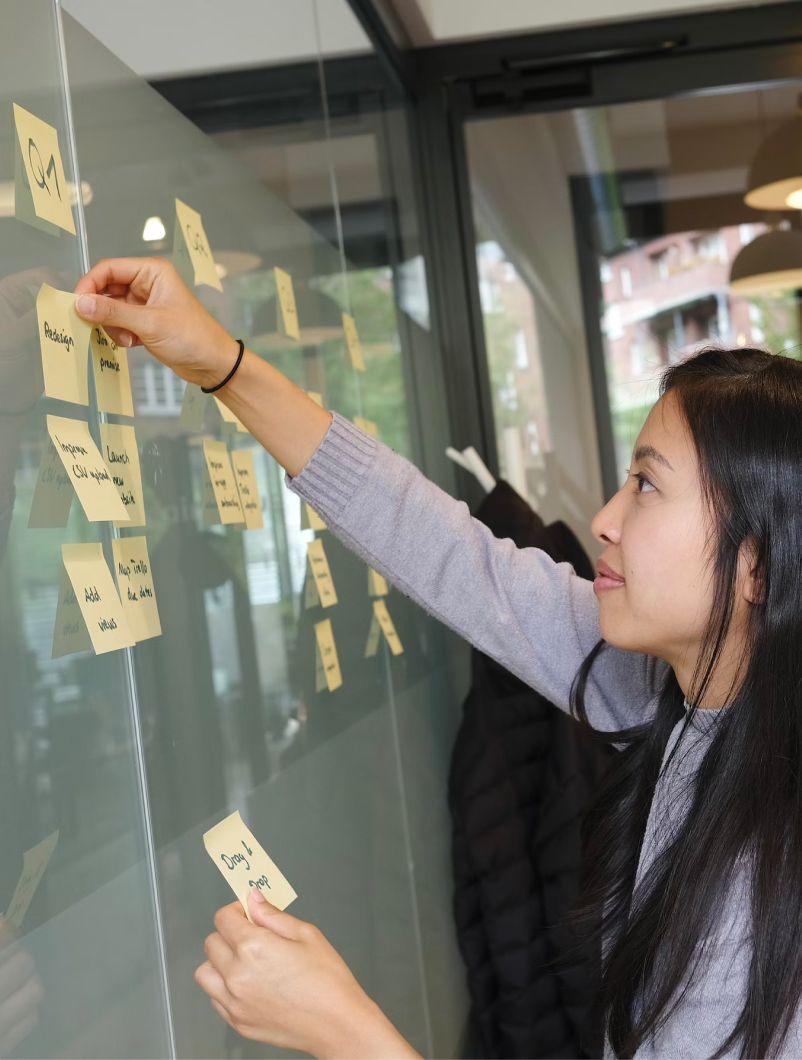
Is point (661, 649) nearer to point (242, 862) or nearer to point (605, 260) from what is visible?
point (242, 862)

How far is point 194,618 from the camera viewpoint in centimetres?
110

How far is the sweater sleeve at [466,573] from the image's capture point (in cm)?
132

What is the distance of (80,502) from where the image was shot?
87 cm

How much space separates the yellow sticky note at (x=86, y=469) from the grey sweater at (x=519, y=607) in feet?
1.31

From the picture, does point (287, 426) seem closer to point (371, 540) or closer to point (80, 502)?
point (371, 540)

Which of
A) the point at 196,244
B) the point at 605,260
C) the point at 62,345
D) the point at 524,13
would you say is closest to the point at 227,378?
the point at 196,244

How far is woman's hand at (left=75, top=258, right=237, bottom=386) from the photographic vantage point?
905mm

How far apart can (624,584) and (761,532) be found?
15cm

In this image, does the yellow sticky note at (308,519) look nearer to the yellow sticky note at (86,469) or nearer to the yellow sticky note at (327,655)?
the yellow sticky note at (327,655)

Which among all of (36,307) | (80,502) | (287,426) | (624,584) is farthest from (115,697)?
(624,584)

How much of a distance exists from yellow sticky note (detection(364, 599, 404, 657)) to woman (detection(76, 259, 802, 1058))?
1.23 ft

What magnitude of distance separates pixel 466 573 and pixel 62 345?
68cm

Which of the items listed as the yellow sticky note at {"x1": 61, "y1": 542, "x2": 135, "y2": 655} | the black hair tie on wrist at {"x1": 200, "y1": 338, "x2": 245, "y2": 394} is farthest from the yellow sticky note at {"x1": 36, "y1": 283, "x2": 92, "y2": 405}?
the black hair tie on wrist at {"x1": 200, "y1": 338, "x2": 245, "y2": 394}

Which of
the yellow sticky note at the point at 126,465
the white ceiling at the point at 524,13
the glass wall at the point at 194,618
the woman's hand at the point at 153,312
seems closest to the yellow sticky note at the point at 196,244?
the glass wall at the point at 194,618
